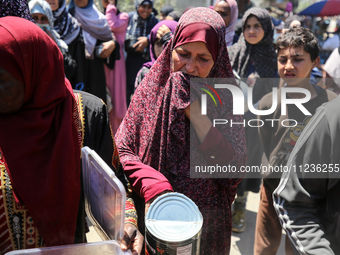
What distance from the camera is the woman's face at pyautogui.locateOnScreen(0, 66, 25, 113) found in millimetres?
1118

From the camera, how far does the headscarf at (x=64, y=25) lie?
3586mm

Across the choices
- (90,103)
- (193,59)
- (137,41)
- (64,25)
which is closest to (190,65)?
(193,59)

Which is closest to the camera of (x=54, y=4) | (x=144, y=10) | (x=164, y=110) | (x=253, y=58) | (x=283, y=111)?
(x=164, y=110)

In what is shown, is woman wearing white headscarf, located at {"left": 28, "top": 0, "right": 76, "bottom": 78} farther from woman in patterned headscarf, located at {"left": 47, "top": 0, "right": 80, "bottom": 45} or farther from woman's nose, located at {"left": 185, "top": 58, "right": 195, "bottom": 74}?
woman's nose, located at {"left": 185, "top": 58, "right": 195, "bottom": 74}

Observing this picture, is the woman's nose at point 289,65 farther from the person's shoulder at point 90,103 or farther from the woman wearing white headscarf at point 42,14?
the woman wearing white headscarf at point 42,14

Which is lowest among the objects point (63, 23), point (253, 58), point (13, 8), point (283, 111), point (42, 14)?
point (283, 111)

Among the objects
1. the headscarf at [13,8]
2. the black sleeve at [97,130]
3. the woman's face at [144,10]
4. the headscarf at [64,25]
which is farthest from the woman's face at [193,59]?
the woman's face at [144,10]

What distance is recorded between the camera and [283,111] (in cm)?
233

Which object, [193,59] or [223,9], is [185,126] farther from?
[223,9]

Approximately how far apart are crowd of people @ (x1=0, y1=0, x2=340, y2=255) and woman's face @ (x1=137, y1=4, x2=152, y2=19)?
2.09 m

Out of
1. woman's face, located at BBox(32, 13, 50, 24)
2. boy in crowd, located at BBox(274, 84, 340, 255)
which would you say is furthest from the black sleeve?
woman's face, located at BBox(32, 13, 50, 24)

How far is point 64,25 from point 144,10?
1.58m

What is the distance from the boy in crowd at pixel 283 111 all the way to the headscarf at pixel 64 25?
2.15 meters

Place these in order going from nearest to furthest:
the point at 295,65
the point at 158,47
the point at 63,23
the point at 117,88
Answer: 1. the point at 295,65
2. the point at 158,47
3. the point at 63,23
4. the point at 117,88
